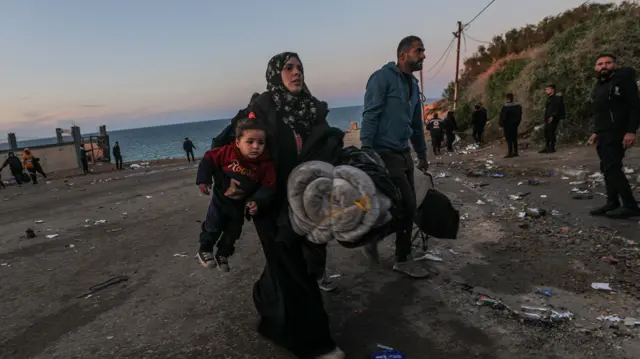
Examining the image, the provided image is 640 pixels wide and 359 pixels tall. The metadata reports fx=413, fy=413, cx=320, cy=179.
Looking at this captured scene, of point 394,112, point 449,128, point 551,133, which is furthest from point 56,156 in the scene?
point 394,112

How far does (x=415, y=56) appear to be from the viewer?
373cm

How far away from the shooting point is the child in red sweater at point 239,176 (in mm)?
2480

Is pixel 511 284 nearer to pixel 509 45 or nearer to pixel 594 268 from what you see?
pixel 594 268

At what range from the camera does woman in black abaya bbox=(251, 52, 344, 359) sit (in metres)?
2.54

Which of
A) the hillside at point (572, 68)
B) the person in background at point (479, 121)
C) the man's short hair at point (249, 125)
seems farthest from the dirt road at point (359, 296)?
the person in background at point (479, 121)

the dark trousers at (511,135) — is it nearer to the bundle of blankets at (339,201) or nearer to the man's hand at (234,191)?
the bundle of blankets at (339,201)

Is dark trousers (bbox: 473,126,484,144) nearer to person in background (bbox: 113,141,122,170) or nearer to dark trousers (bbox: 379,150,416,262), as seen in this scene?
dark trousers (bbox: 379,150,416,262)

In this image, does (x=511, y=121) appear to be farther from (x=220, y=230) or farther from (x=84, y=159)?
(x=84, y=159)

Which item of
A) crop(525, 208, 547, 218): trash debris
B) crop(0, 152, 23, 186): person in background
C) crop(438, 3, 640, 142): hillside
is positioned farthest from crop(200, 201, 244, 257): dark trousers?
crop(0, 152, 23, 186): person in background

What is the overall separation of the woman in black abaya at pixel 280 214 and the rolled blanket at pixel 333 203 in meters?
0.29

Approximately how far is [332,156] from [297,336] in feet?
3.76

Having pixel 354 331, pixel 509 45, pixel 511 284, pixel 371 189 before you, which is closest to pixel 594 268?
pixel 511 284

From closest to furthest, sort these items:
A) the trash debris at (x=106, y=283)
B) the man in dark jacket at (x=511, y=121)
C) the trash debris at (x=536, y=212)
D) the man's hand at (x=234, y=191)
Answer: the man's hand at (x=234, y=191) < the trash debris at (x=106, y=283) < the trash debris at (x=536, y=212) < the man in dark jacket at (x=511, y=121)

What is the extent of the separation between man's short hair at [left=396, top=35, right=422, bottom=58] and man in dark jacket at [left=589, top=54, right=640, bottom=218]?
2857 millimetres
